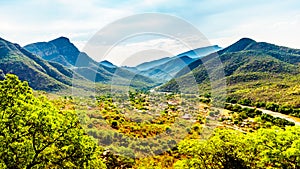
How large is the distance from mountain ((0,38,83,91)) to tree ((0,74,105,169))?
480 feet

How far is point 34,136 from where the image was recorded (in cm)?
1026

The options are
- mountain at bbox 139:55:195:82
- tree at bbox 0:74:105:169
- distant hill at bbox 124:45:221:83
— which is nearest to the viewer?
tree at bbox 0:74:105:169

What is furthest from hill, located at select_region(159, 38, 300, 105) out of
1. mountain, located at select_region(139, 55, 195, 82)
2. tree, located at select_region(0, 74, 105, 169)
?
tree, located at select_region(0, 74, 105, 169)

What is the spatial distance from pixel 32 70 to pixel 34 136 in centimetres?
17656

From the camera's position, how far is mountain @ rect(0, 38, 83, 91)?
515ft

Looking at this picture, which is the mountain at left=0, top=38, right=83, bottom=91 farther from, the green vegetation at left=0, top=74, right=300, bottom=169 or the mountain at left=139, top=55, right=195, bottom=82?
the green vegetation at left=0, top=74, right=300, bottom=169

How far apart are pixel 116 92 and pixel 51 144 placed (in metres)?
44.6

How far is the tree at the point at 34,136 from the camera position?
9617 mm

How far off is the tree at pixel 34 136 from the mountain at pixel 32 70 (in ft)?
480

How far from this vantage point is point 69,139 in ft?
36.0

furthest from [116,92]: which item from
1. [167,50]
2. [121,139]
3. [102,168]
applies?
[102,168]

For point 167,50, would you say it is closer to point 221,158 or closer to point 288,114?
point 221,158

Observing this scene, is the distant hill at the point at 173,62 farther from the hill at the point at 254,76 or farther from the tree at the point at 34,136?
the hill at the point at 254,76

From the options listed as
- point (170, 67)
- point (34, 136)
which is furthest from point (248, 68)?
point (34, 136)
